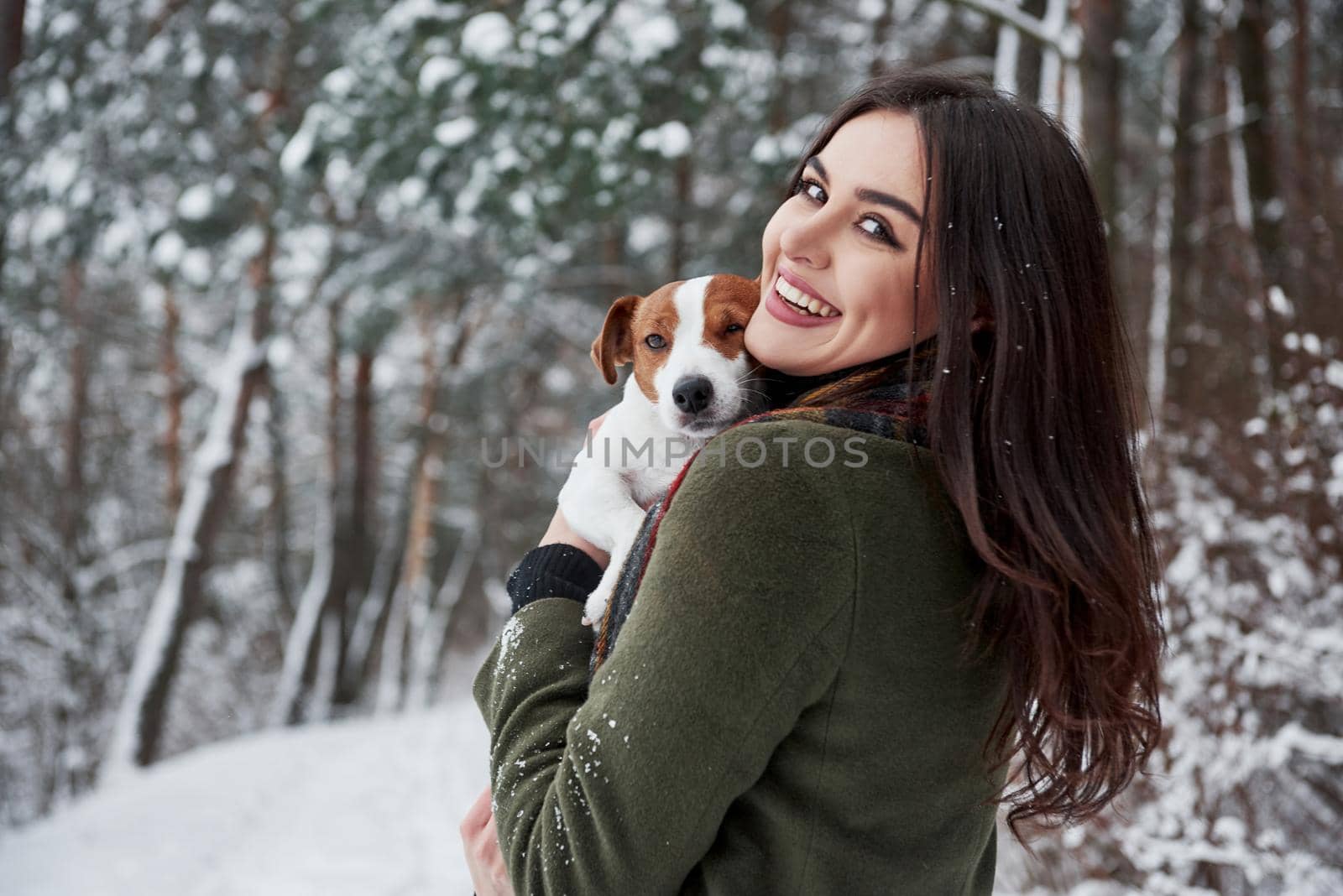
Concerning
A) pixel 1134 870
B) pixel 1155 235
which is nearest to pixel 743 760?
pixel 1134 870

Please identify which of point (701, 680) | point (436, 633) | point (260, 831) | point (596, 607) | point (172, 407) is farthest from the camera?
Answer: point (436, 633)

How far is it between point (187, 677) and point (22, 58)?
9781 mm

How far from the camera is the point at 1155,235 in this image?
37.1 feet

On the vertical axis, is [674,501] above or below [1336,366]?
below

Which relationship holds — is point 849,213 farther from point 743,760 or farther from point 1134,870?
point 1134,870

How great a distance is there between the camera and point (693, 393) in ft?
6.09

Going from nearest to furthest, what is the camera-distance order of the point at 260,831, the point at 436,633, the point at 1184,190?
the point at 260,831 < the point at 1184,190 < the point at 436,633

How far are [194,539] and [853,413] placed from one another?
356 inches

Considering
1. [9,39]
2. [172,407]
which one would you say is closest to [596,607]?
[9,39]

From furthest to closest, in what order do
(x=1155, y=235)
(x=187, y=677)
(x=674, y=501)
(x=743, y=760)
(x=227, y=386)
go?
(x=187, y=677)
(x=1155, y=235)
(x=227, y=386)
(x=674, y=501)
(x=743, y=760)

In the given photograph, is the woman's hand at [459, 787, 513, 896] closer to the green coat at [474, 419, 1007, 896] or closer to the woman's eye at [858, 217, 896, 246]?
the green coat at [474, 419, 1007, 896]

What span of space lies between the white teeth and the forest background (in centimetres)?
250

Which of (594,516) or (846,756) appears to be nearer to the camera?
(846,756)

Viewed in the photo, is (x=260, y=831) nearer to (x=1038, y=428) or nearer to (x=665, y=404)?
(x=665, y=404)
